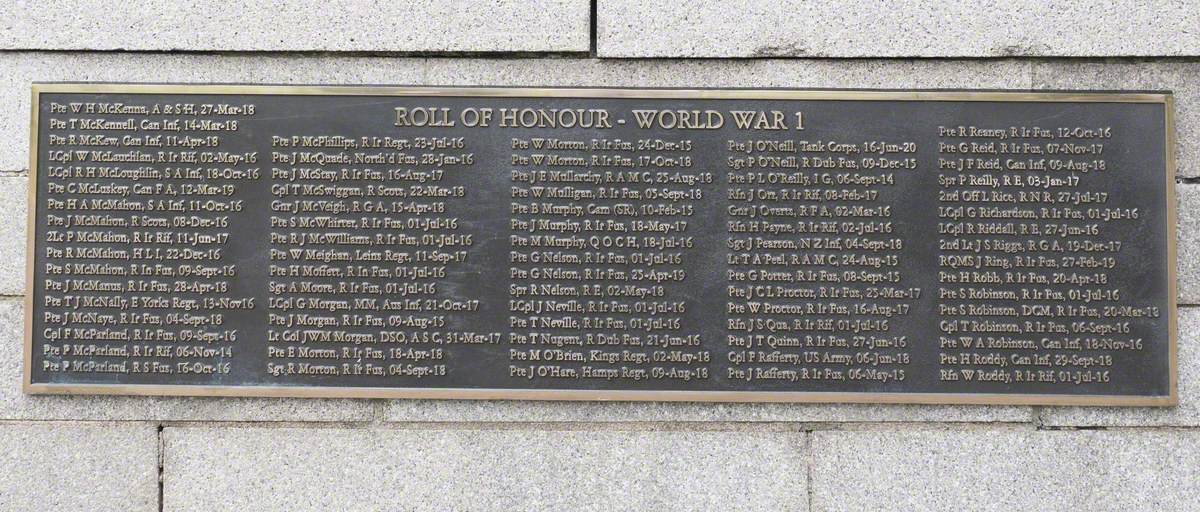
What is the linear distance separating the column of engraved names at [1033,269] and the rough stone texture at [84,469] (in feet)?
13.7

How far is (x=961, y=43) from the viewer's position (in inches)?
156

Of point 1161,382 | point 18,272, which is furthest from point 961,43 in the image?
point 18,272

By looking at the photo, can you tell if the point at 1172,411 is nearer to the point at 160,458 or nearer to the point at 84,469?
the point at 160,458

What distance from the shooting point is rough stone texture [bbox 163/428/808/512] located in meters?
3.85

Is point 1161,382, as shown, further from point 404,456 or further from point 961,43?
point 404,456

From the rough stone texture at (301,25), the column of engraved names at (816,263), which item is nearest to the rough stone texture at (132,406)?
the rough stone texture at (301,25)

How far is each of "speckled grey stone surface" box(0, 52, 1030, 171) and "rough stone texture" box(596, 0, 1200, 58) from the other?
73mm

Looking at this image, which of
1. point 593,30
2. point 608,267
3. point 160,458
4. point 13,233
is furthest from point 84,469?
point 593,30

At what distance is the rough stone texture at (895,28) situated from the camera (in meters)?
3.95

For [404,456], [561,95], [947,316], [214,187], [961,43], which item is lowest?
[404,456]

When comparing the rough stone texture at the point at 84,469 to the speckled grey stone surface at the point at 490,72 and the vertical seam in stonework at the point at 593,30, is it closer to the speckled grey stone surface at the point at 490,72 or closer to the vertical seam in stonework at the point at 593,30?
the speckled grey stone surface at the point at 490,72

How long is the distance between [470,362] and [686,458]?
48.5 inches

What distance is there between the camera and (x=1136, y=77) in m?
3.97

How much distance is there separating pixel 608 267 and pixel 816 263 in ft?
3.55
